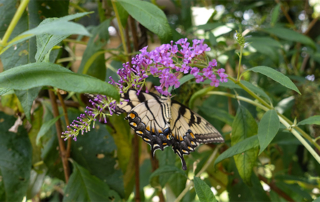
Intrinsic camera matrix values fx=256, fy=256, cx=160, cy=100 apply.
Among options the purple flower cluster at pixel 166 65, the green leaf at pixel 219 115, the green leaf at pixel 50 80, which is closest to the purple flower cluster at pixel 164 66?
the purple flower cluster at pixel 166 65

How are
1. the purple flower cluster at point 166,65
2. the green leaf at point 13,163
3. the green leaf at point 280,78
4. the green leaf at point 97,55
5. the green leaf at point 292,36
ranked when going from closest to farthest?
1. the green leaf at point 280,78
2. the purple flower cluster at point 166,65
3. the green leaf at point 13,163
4. the green leaf at point 97,55
5. the green leaf at point 292,36

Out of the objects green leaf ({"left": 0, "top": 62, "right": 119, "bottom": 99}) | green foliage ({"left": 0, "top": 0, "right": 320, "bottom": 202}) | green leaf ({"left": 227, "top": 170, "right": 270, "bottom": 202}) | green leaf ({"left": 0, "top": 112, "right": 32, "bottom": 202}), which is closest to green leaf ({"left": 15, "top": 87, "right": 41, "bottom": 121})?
green foliage ({"left": 0, "top": 0, "right": 320, "bottom": 202})

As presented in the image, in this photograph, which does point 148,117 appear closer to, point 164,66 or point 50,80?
point 164,66

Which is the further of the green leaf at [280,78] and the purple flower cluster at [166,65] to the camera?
the purple flower cluster at [166,65]

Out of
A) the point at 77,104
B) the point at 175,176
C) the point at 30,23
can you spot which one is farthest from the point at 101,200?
the point at 30,23

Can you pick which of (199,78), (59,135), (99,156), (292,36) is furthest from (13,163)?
(292,36)

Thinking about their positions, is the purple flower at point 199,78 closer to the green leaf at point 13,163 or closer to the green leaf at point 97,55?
the green leaf at point 97,55
